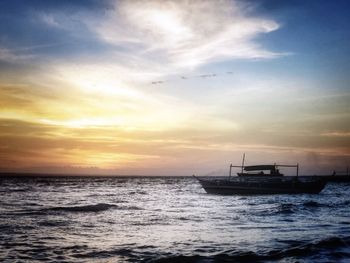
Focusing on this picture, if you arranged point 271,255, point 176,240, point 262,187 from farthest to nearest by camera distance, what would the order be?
point 262,187, point 176,240, point 271,255

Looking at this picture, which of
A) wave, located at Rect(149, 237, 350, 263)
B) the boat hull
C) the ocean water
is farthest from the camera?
the boat hull

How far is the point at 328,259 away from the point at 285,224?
9404mm

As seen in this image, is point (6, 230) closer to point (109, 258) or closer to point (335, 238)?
point (109, 258)

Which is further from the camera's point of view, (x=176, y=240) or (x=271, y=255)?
(x=176, y=240)

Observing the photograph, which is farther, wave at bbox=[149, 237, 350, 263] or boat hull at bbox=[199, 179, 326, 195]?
boat hull at bbox=[199, 179, 326, 195]

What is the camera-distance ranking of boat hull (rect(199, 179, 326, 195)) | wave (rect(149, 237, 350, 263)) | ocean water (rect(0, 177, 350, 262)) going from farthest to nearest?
boat hull (rect(199, 179, 326, 195)), ocean water (rect(0, 177, 350, 262)), wave (rect(149, 237, 350, 263))

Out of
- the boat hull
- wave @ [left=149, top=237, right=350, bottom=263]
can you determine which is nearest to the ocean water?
wave @ [left=149, top=237, right=350, bottom=263]

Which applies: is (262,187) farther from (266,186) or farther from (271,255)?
(271,255)

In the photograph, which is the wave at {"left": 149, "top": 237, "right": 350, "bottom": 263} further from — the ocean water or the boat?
the boat

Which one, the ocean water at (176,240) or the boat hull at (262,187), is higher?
the boat hull at (262,187)

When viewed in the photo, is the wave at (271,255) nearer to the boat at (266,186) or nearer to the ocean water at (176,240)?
the ocean water at (176,240)

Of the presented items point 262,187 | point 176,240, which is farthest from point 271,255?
point 262,187

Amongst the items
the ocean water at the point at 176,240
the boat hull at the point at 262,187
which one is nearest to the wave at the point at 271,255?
the ocean water at the point at 176,240

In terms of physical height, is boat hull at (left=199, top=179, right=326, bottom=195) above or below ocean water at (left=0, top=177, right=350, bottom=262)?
above
